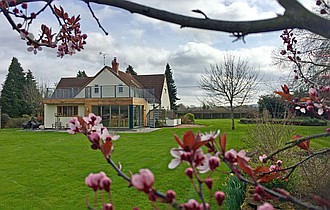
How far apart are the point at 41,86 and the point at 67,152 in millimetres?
26851

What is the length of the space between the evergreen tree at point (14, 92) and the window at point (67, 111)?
10568mm

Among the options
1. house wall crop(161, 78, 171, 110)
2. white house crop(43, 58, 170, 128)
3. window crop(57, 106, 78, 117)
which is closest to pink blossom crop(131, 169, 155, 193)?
white house crop(43, 58, 170, 128)

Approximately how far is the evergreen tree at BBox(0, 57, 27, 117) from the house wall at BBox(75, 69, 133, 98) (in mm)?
11594

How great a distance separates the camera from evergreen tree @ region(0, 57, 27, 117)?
32.4 metres

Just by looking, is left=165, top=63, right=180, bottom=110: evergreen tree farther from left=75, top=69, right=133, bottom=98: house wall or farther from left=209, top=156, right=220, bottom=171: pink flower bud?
left=209, top=156, right=220, bottom=171: pink flower bud

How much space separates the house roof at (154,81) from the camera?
29902mm

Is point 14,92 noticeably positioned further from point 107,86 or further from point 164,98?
point 164,98

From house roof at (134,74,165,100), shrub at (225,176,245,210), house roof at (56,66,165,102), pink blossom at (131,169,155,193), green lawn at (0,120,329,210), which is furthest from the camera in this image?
house roof at (134,74,165,100)

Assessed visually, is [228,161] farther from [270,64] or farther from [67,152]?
[270,64]

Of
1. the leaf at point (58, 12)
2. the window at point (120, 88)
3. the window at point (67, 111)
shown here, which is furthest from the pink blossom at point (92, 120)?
the window at point (67, 111)

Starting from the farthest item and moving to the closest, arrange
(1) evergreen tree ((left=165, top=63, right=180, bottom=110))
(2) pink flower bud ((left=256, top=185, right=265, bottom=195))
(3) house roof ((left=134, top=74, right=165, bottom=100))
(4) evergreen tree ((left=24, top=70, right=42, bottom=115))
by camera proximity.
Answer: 1. (1) evergreen tree ((left=165, top=63, right=180, bottom=110))
2. (4) evergreen tree ((left=24, top=70, right=42, bottom=115))
3. (3) house roof ((left=134, top=74, right=165, bottom=100))
4. (2) pink flower bud ((left=256, top=185, right=265, bottom=195))

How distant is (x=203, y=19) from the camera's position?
0.88 meters

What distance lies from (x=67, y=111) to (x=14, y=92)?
1283 cm

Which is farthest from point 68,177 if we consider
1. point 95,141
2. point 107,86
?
point 107,86
